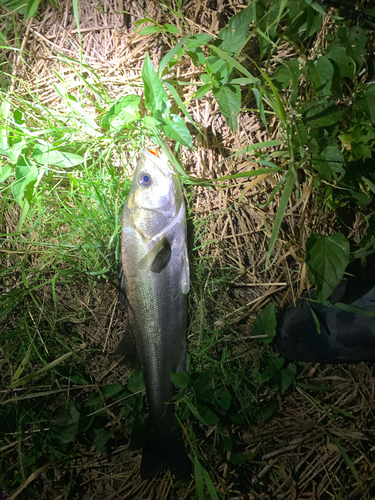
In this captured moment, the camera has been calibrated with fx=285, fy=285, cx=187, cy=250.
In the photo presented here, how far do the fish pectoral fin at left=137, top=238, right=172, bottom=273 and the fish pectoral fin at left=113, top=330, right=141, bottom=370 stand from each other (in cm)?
59

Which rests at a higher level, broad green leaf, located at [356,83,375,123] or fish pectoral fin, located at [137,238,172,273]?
broad green leaf, located at [356,83,375,123]

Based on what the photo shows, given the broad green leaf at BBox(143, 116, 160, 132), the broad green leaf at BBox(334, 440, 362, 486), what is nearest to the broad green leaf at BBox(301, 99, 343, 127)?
the broad green leaf at BBox(143, 116, 160, 132)

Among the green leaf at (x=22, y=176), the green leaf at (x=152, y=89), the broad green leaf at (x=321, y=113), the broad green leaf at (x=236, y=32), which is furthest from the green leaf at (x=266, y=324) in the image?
the green leaf at (x=22, y=176)

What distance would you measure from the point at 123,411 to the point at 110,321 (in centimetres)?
75

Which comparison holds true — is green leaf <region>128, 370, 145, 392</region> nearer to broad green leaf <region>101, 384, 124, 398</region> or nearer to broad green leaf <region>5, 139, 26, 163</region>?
broad green leaf <region>101, 384, 124, 398</region>

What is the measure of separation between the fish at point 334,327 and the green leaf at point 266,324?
0.47 feet

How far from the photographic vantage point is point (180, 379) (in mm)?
2195

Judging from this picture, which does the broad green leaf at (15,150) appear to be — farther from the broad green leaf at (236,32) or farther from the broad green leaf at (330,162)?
the broad green leaf at (330,162)

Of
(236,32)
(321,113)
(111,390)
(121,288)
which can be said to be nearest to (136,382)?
(111,390)

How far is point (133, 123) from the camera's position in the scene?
7.28 feet

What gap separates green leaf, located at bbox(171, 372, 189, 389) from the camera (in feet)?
7.18

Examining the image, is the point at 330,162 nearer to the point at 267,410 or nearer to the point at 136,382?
the point at 267,410

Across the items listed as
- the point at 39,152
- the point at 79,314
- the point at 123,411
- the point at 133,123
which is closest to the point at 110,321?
the point at 79,314

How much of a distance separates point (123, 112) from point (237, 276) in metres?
1.53
